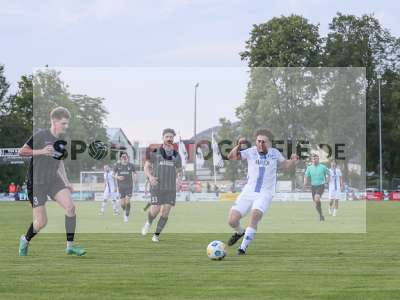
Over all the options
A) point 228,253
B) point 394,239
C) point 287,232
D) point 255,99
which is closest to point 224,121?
point 255,99

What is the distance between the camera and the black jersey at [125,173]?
29.3 m

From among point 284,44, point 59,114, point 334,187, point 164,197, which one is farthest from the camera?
point 284,44

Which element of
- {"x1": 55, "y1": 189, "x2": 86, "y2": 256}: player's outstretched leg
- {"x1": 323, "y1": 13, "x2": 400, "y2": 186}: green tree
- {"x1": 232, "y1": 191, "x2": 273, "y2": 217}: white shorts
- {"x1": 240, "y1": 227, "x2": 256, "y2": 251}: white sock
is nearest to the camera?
{"x1": 55, "y1": 189, "x2": 86, "y2": 256}: player's outstretched leg

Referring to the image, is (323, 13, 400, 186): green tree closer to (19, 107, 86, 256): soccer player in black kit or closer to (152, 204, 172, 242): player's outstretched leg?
(152, 204, 172, 242): player's outstretched leg

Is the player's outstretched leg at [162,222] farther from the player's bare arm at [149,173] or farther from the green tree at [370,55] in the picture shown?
the green tree at [370,55]

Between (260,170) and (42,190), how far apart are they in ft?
12.2

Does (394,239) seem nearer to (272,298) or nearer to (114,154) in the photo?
(272,298)

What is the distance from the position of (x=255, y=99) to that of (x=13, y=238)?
117 ft

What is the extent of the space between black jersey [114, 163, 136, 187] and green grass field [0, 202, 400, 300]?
1128 centimetres

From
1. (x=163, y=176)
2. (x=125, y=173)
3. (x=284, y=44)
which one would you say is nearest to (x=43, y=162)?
(x=163, y=176)

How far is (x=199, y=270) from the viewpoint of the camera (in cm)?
1145

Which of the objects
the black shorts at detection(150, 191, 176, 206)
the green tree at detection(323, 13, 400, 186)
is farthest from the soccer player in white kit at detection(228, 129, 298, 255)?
the green tree at detection(323, 13, 400, 186)

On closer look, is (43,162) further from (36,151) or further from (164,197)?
(164,197)

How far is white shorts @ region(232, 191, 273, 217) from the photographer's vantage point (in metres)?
14.4
